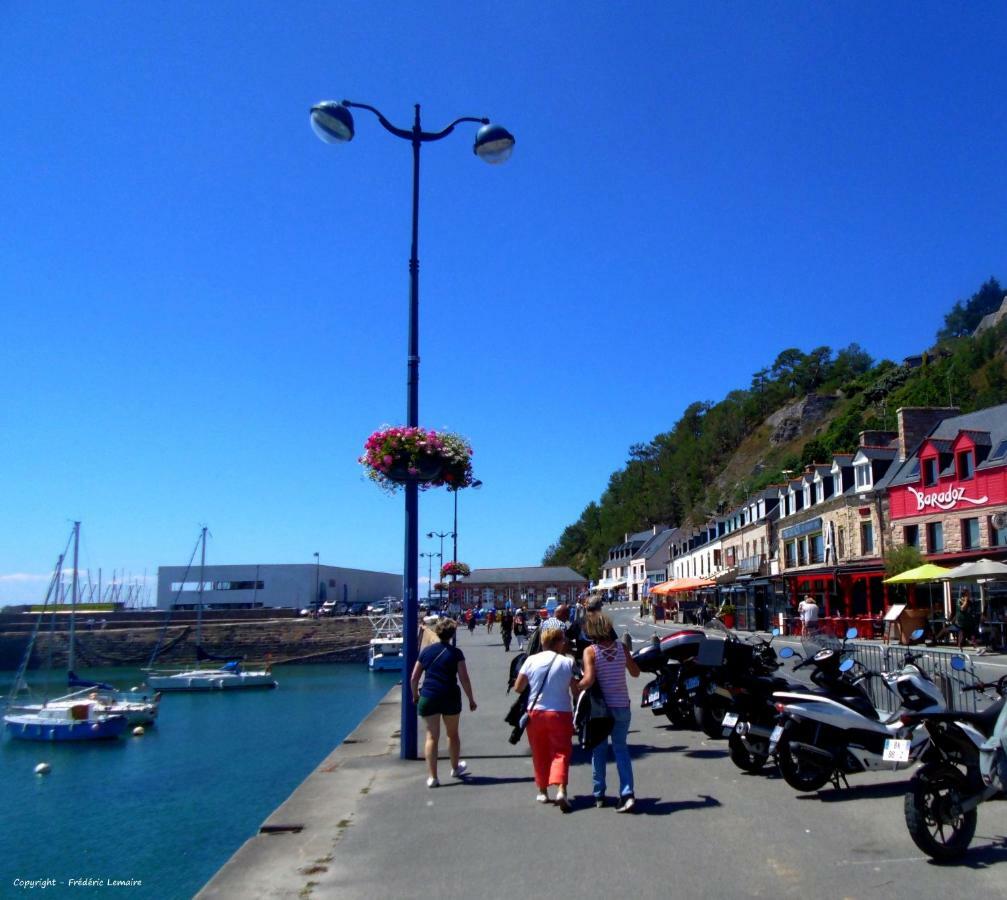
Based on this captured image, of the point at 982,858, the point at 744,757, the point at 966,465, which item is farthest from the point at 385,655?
the point at 982,858

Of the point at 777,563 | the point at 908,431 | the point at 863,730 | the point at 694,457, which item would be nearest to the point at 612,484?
the point at 694,457

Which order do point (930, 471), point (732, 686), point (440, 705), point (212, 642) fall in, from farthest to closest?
point (212, 642) → point (930, 471) → point (732, 686) → point (440, 705)

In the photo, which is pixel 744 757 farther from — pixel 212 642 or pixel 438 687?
pixel 212 642

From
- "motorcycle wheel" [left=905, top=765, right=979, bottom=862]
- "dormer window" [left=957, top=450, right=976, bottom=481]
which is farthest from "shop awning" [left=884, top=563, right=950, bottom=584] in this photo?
"motorcycle wheel" [left=905, top=765, right=979, bottom=862]

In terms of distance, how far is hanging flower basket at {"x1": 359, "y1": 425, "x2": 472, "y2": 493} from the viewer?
10398mm

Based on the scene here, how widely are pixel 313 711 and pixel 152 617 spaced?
46.9 meters

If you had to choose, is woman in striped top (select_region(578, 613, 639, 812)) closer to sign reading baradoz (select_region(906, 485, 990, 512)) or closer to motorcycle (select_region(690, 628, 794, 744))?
motorcycle (select_region(690, 628, 794, 744))

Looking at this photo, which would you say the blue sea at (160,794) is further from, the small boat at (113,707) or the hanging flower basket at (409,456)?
the hanging flower basket at (409,456)

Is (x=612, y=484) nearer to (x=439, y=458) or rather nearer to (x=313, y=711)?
(x=313, y=711)

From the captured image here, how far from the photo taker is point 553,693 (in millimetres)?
7266

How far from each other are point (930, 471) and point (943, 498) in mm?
1339

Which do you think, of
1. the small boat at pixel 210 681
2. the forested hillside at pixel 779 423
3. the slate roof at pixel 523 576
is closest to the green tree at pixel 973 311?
the forested hillside at pixel 779 423

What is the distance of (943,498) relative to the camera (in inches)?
1155

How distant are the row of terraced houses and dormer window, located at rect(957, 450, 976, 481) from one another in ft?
0.11
